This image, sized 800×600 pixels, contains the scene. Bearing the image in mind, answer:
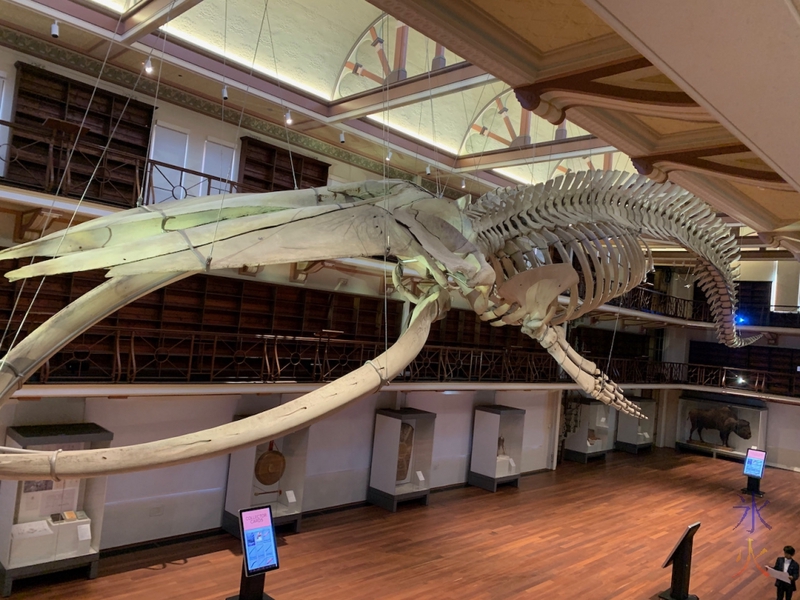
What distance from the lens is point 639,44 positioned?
1.32 m

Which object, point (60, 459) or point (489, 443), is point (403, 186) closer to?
point (60, 459)

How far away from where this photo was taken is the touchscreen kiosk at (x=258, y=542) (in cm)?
574

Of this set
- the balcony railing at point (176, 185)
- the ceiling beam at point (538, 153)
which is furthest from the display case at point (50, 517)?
the ceiling beam at point (538, 153)

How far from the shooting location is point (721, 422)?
18.5 m

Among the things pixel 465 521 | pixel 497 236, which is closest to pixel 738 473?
pixel 465 521

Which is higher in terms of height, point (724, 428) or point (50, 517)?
point (724, 428)

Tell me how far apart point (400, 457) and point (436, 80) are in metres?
7.07

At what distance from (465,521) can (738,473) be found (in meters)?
10.3

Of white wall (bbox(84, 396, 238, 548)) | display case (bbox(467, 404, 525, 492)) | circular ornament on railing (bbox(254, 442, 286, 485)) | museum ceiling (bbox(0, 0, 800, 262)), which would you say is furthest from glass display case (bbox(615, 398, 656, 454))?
white wall (bbox(84, 396, 238, 548))

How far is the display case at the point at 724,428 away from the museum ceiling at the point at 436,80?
11250 mm

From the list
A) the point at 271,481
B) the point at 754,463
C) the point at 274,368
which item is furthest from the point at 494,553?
the point at 754,463

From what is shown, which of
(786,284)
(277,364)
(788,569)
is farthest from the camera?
(786,284)

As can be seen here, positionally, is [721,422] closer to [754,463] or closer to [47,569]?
[754,463]

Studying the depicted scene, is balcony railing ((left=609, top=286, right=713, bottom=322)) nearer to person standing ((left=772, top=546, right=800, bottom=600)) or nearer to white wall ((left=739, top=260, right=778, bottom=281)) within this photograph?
white wall ((left=739, top=260, right=778, bottom=281))
